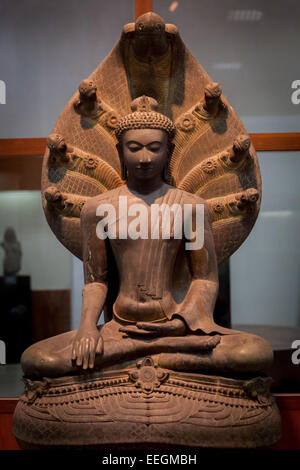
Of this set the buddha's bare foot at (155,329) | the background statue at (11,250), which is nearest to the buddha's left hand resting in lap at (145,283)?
the buddha's bare foot at (155,329)

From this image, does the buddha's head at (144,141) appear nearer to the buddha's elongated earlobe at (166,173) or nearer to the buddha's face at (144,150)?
the buddha's face at (144,150)

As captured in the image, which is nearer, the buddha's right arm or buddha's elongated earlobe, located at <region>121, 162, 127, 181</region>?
the buddha's right arm

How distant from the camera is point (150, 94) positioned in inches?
156

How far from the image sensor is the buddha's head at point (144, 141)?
3.41 meters

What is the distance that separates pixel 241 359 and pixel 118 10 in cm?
326

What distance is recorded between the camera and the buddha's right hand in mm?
2961

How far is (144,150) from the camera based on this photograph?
11.2ft

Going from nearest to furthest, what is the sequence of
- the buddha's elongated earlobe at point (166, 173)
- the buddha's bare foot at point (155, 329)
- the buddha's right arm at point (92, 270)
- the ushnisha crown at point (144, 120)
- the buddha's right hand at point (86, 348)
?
1. the buddha's right hand at point (86, 348)
2. the buddha's bare foot at point (155, 329)
3. the buddha's right arm at point (92, 270)
4. the ushnisha crown at point (144, 120)
5. the buddha's elongated earlobe at point (166, 173)

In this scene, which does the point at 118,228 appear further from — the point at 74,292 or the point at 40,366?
the point at 74,292

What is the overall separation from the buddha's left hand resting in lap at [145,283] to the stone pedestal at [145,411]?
90mm

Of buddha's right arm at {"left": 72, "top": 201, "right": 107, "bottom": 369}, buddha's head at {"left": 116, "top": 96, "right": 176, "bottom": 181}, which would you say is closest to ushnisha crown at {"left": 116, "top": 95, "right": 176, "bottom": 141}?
buddha's head at {"left": 116, "top": 96, "right": 176, "bottom": 181}

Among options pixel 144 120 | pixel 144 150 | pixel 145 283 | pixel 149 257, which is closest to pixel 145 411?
pixel 145 283

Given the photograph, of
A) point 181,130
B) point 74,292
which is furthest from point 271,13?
point 74,292

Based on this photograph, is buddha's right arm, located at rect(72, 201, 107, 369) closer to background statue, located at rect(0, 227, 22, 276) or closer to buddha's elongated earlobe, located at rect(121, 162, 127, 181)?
buddha's elongated earlobe, located at rect(121, 162, 127, 181)
